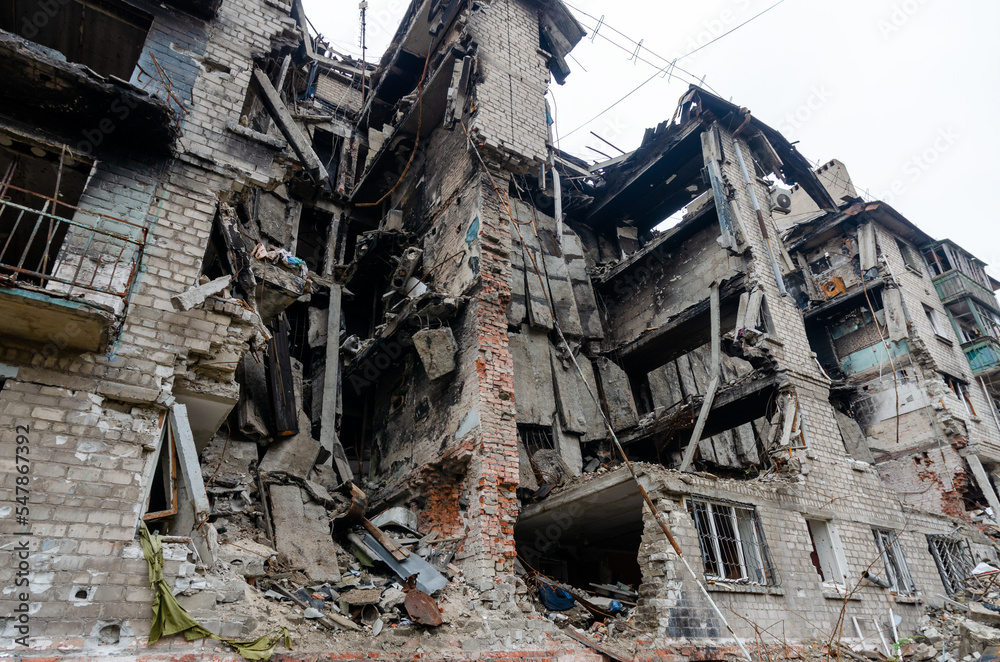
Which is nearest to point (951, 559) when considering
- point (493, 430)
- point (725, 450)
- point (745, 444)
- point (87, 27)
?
point (745, 444)

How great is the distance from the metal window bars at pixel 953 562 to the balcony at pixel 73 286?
14641mm

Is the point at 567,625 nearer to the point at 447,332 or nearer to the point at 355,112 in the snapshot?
the point at 447,332

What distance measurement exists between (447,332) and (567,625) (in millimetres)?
4887

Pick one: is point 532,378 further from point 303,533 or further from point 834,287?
→ point 834,287

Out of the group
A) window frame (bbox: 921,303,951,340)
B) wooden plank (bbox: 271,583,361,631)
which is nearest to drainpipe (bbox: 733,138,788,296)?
window frame (bbox: 921,303,951,340)

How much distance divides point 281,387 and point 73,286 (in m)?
4.39

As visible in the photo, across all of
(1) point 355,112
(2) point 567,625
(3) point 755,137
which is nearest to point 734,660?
(2) point 567,625

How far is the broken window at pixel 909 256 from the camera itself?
1912 centimetres

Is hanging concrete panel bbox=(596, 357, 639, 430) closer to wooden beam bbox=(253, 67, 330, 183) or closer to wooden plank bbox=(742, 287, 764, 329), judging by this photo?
wooden plank bbox=(742, 287, 764, 329)

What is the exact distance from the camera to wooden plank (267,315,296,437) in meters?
9.36

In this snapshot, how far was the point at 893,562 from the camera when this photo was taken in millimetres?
10867

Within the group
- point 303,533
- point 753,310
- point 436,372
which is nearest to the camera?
point 303,533

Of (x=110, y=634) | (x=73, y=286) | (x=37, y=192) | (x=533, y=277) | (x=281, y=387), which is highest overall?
A: (x=533, y=277)

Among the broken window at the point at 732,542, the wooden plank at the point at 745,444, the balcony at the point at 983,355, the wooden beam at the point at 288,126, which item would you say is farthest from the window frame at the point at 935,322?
the wooden beam at the point at 288,126
